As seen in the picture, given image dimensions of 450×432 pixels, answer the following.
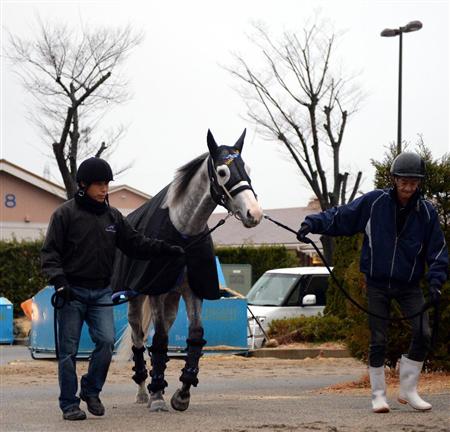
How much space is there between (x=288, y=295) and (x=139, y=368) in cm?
1126

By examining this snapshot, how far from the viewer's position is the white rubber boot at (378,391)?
7883 mm

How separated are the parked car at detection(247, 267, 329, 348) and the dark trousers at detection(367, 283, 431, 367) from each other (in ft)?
38.4

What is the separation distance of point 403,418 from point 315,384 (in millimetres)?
5514

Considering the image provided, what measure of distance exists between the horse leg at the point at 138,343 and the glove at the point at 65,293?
2.04 metres

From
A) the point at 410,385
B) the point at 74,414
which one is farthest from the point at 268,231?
the point at 74,414

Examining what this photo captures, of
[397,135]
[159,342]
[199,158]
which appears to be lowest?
[159,342]

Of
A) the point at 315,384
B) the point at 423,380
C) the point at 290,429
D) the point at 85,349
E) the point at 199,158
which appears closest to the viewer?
the point at 290,429

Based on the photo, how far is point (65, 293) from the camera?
7.85 metres

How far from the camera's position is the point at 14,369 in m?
15.7

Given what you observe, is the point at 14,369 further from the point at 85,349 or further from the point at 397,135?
the point at 397,135

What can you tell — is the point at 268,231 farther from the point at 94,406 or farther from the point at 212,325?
the point at 94,406

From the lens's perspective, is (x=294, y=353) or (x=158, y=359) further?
(x=294, y=353)

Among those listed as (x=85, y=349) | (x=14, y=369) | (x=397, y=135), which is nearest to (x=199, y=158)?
(x=14, y=369)

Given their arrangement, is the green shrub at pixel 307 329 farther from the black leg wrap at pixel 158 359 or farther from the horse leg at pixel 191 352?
the horse leg at pixel 191 352
